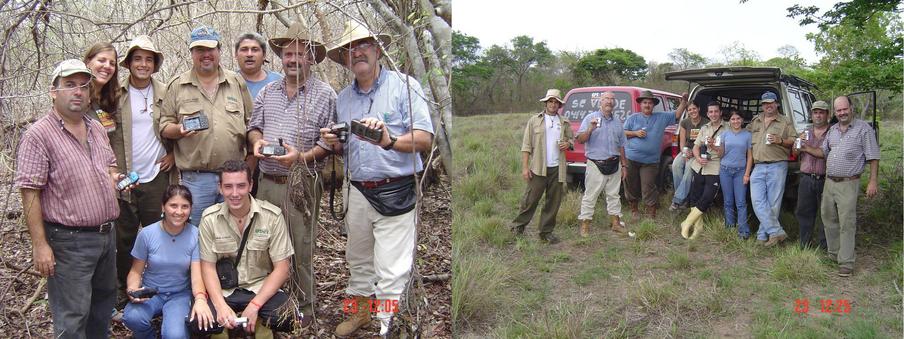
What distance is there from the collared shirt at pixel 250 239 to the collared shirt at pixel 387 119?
20.7 inches

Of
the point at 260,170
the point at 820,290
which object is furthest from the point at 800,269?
the point at 260,170

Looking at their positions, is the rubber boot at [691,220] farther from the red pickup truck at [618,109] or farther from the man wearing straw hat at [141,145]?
the man wearing straw hat at [141,145]

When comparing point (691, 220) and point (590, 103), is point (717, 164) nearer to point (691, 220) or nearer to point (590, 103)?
point (691, 220)

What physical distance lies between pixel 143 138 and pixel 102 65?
43 centimetres

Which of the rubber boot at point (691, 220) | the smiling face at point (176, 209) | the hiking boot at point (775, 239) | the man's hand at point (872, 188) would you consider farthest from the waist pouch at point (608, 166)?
the smiling face at point (176, 209)

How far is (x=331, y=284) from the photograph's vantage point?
4.24 metres

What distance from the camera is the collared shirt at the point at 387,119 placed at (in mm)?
3074

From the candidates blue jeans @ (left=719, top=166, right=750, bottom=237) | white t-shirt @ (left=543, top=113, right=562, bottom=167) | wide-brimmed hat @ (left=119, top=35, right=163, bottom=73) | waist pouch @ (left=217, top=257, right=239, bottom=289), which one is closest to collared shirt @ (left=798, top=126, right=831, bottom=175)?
blue jeans @ (left=719, top=166, right=750, bottom=237)

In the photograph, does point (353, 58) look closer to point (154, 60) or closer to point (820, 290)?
point (154, 60)

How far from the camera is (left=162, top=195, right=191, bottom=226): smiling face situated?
10.2 feet

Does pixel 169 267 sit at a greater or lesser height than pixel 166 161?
lesser

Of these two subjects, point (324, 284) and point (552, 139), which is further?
point (552, 139)

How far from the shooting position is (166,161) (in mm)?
3469

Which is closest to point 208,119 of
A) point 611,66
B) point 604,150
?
point 604,150
